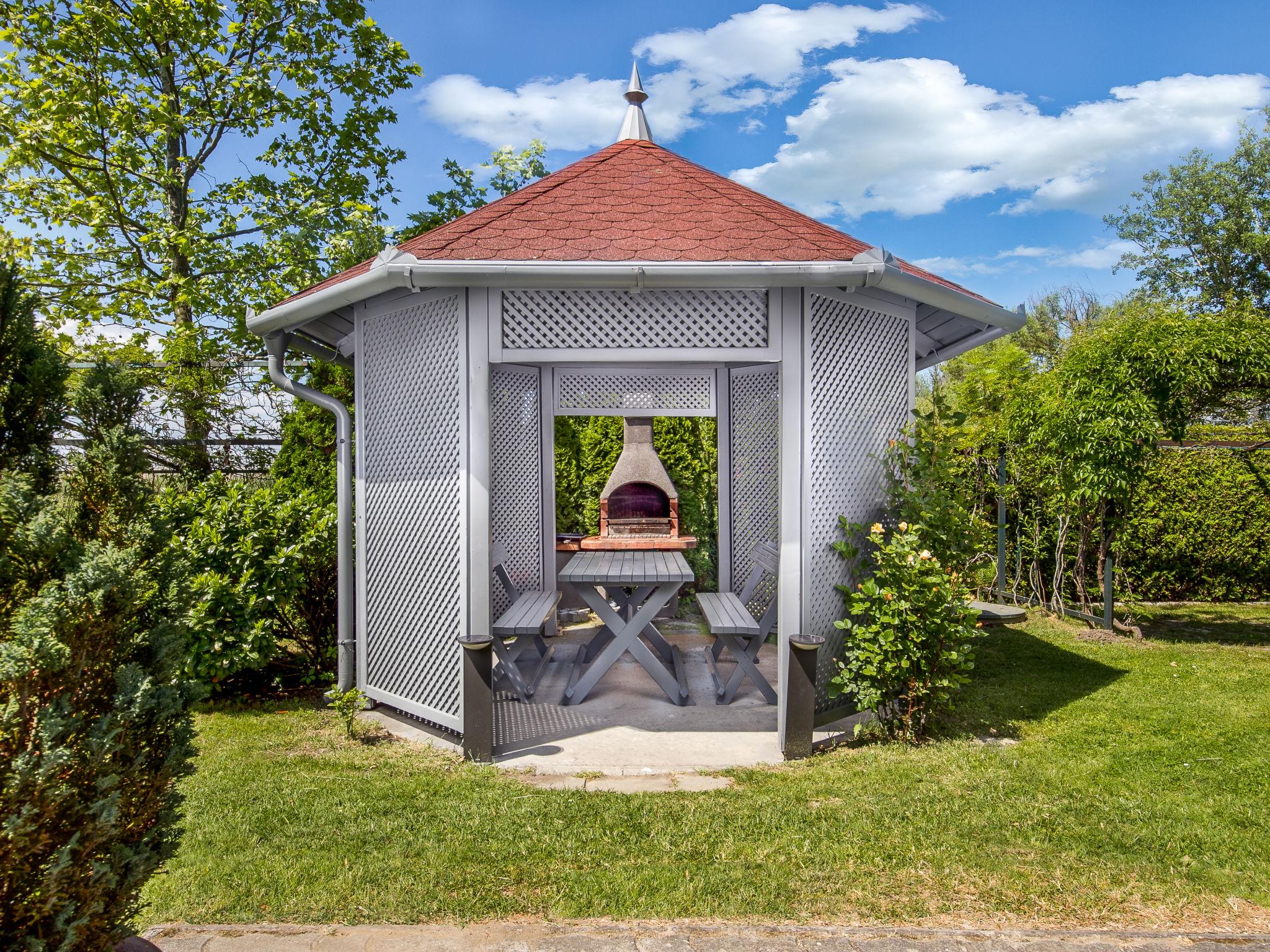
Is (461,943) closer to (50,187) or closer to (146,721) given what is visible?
(146,721)

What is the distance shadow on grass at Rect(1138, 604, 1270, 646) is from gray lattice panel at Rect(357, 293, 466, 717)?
24.4ft

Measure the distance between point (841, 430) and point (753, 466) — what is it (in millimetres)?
2755

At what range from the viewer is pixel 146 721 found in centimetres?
190

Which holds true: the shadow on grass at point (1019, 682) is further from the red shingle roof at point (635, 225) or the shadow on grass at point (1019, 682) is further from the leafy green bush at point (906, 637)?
the red shingle roof at point (635, 225)

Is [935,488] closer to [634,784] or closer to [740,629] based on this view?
[740,629]

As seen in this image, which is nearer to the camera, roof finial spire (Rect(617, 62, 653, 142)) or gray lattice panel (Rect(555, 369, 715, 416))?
roof finial spire (Rect(617, 62, 653, 142))

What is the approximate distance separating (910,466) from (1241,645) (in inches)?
203

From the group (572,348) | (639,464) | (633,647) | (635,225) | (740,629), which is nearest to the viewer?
(572,348)

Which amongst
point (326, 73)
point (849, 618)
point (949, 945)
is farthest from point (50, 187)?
point (949, 945)

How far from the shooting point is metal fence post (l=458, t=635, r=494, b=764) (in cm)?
440

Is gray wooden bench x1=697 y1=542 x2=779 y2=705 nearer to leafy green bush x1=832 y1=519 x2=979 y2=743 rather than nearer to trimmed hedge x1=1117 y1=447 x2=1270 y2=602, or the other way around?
leafy green bush x1=832 y1=519 x2=979 y2=743

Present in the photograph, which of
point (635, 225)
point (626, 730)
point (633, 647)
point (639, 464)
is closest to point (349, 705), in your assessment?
point (626, 730)

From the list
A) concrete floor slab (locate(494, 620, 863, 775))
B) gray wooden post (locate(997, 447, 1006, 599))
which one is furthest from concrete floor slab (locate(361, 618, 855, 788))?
gray wooden post (locate(997, 447, 1006, 599))

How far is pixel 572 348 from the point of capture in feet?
15.1
